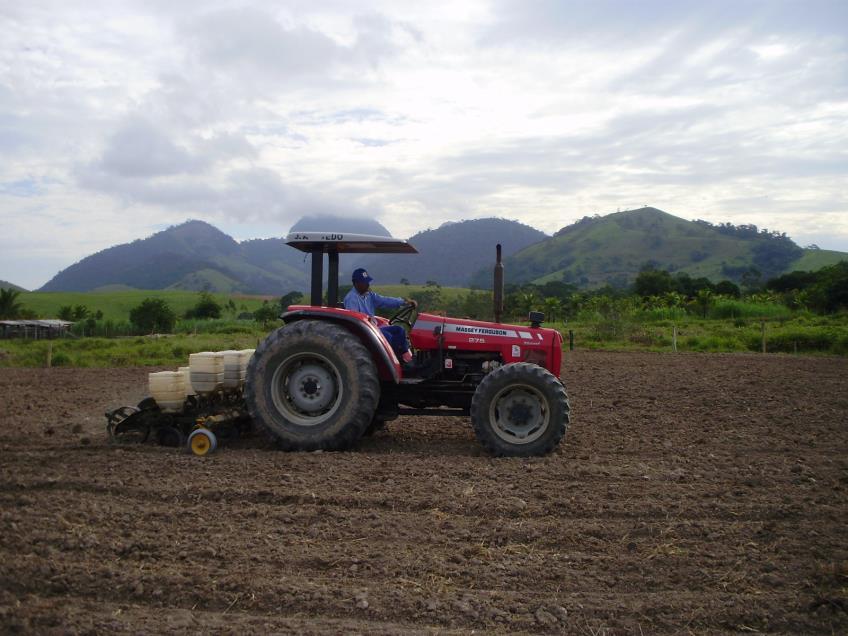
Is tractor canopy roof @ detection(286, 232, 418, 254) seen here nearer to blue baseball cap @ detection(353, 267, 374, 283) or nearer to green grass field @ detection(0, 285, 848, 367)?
blue baseball cap @ detection(353, 267, 374, 283)

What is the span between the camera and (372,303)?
7262 mm

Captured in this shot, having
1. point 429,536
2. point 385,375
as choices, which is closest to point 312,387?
point 385,375

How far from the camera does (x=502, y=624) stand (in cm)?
329

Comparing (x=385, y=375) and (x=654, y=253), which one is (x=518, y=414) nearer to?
(x=385, y=375)

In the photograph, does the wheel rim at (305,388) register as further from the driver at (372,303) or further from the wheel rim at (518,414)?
the wheel rim at (518,414)

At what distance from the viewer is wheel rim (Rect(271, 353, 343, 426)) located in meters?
6.72

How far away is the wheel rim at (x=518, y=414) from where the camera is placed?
6516 mm

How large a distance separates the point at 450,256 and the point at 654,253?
62425mm

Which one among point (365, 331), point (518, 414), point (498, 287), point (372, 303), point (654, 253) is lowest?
point (518, 414)

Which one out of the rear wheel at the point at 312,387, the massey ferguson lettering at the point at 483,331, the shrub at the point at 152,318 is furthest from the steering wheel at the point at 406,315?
the shrub at the point at 152,318

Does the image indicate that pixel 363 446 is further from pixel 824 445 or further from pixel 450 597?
pixel 824 445

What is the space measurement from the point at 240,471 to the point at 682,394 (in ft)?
23.9

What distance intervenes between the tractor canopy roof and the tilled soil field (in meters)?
1.97

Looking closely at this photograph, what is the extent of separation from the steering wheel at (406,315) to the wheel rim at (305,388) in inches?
39.2
